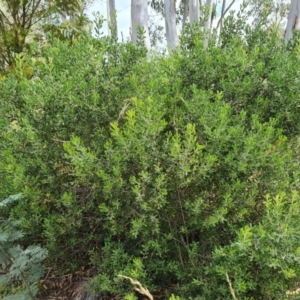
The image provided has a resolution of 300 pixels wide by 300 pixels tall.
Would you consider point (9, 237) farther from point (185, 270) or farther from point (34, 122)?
point (185, 270)

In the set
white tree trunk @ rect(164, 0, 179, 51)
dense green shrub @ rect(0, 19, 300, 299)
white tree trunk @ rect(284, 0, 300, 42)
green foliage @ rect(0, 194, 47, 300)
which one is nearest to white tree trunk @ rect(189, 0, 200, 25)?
white tree trunk @ rect(164, 0, 179, 51)

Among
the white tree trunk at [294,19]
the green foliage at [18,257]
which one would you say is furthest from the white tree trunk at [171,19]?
the green foliage at [18,257]

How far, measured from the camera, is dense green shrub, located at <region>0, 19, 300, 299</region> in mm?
1426

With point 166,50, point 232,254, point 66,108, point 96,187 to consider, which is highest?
point 166,50

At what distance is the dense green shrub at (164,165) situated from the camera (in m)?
1.43

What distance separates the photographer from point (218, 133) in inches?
56.9

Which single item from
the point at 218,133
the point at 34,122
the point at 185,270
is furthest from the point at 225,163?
the point at 34,122

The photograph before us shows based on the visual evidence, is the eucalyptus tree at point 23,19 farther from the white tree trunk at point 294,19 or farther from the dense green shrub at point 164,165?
the dense green shrub at point 164,165

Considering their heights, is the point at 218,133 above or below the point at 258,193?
above

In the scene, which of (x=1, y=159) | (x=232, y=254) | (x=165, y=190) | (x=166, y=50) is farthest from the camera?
(x=166, y=50)

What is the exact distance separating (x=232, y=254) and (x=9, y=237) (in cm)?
110

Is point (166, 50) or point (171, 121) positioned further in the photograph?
point (166, 50)

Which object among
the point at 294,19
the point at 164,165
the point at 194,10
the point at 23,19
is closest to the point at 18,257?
the point at 164,165

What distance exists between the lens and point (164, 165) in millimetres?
1499
